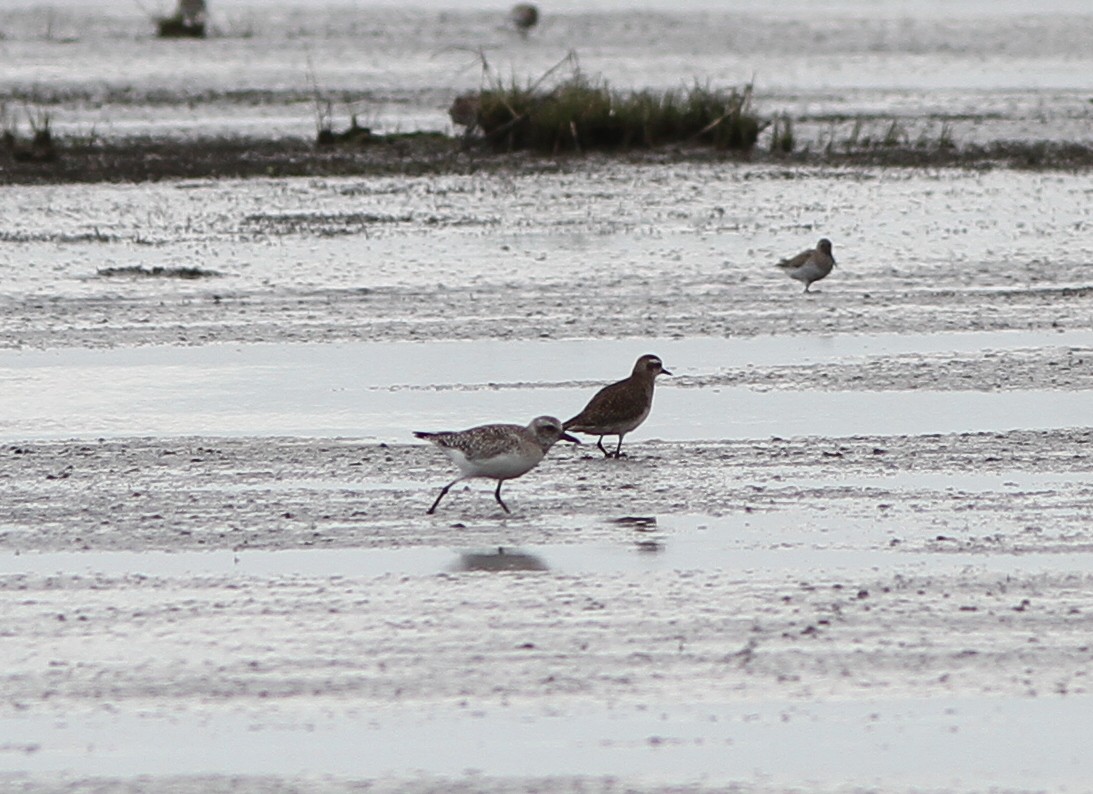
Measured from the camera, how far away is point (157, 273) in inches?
729

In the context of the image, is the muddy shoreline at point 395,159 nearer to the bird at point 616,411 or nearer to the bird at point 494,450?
the bird at point 616,411

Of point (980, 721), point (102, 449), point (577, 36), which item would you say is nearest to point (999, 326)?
point (102, 449)

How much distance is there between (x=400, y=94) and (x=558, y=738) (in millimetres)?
35633

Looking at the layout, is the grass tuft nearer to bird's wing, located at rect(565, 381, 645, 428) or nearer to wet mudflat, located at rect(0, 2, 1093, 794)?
wet mudflat, located at rect(0, 2, 1093, 794)

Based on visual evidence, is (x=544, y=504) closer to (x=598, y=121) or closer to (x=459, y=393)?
(x=459, y=393)

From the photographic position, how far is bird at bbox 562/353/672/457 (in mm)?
11438

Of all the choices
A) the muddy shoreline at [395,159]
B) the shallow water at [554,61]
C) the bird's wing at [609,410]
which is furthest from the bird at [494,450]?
the shallow water at [554,61]

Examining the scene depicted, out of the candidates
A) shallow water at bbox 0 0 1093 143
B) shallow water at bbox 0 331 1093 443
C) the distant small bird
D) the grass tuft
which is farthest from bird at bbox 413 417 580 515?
the distant small bird

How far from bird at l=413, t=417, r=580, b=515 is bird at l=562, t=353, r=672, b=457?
1.32 m

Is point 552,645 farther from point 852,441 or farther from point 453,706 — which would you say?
point 852,441

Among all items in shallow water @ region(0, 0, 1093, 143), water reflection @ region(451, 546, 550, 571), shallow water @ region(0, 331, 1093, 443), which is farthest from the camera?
shallow water @ region(0, 0, 1093, 143)

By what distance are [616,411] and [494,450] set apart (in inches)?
70.8

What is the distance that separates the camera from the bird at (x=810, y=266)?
57.9ft

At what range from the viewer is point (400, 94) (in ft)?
136
